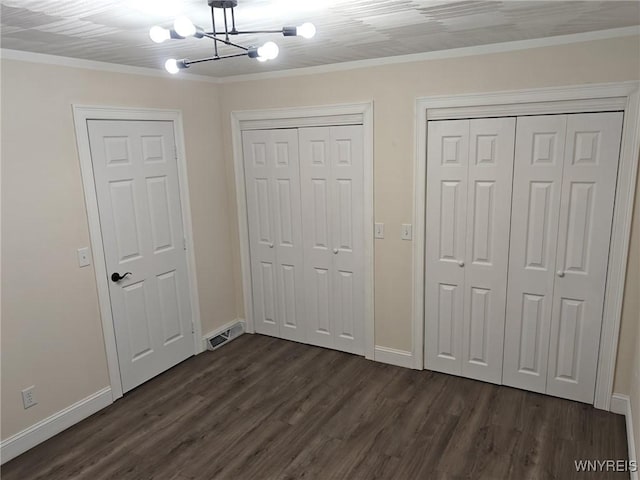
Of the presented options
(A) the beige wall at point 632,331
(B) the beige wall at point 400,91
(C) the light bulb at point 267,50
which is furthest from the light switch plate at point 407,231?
(C) the light bulb at point 267,50

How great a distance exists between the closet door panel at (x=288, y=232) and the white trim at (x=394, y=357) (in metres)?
0.76

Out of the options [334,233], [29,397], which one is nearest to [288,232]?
[334,233]

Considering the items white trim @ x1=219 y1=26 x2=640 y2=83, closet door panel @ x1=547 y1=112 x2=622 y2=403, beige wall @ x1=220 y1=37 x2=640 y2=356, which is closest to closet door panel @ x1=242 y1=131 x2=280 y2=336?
beige wall @ x1=220 y1=37 x2=640 y2=356

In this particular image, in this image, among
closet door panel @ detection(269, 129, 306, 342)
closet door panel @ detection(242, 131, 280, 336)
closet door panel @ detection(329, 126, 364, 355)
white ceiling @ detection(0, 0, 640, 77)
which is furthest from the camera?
closet door panel @ detection(242, 131, 280, 336)

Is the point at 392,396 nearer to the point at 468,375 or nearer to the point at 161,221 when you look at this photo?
the point at 468,375

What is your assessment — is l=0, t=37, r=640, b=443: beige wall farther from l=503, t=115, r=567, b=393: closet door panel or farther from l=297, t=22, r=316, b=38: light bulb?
l=297, t=22, r=316, b=38: light bulb

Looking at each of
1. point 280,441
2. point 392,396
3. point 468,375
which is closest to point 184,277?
point 280,441

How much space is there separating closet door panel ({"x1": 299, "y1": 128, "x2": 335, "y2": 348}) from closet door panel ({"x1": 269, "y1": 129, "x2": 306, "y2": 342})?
0.22 ft

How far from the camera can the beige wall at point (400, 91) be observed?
277 cm

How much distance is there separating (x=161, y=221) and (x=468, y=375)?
2695 mm

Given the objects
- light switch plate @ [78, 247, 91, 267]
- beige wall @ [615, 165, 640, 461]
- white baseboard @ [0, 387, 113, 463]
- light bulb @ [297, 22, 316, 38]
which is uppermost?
light bulb @ [297, 22, 316, 38]

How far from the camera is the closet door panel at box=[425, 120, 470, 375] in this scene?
328 cm

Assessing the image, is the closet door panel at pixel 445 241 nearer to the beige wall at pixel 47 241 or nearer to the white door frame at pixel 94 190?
the white door frame at pixel 94 190

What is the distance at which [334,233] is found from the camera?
3.90m
